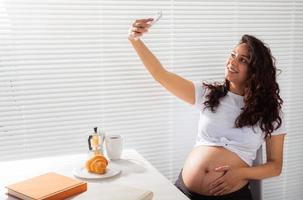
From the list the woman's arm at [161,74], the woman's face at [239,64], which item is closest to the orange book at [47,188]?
the woman's arm at [161,74]

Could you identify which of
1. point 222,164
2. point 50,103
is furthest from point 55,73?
point 222,164

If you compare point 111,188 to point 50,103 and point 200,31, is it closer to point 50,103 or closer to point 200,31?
point 50,103

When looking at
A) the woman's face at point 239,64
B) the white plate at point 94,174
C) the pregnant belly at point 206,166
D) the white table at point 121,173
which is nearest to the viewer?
the white table at point 121,173

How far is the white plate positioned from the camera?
145cm

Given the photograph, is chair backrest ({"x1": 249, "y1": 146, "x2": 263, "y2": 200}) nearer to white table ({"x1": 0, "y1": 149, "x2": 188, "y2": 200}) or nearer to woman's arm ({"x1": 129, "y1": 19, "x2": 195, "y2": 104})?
woman's arm ({"x1": 129, "y1": 19, "x2": 195, "y2": 104})

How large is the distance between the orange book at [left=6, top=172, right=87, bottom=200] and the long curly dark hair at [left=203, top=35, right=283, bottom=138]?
84 cm

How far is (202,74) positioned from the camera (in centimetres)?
213

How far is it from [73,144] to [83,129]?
0.09 m

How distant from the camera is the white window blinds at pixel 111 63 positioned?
1.80 meters

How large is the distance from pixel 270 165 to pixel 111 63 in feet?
3.04

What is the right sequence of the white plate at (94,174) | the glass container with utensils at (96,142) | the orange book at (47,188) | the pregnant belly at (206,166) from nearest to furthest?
the orange book at (47,188) < the white plate at (94,174) < the glass container with utensils at (96,142) < the pregnant belly at (206,166)

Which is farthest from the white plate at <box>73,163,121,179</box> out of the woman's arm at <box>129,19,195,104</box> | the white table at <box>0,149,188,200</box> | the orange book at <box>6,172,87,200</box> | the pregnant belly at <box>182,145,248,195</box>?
the woman's arm at <box>129,19,195,104</box>

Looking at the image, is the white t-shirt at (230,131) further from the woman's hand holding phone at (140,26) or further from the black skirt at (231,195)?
the woman's hand holding phone at (140,26)

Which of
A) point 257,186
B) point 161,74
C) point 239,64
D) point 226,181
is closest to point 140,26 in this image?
point 161,74
